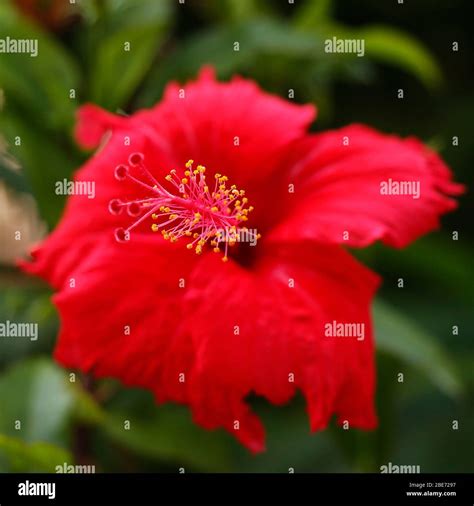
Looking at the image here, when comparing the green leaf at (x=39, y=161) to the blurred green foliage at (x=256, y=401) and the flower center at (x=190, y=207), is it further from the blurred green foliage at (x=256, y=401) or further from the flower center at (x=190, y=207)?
the flower center at (x=190, y=207)

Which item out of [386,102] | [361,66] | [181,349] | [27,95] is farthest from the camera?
[386,102]

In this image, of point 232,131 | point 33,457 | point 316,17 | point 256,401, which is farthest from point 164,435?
point 316,17

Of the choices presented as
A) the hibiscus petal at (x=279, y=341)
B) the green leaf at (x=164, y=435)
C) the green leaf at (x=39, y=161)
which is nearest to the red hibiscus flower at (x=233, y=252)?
the hibiscus petal at (x=279, y=341)

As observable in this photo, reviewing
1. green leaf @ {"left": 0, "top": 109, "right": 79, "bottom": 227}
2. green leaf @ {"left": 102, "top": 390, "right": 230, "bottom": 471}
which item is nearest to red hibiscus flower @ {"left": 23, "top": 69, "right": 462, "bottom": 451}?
green leaf @ {"left": 0, "top": 109, "right": 79, "bottom": 227}

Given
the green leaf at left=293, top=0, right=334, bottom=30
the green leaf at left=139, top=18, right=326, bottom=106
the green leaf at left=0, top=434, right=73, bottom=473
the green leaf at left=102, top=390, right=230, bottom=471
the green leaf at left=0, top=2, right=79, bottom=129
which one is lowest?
the green leaf at left=0, top=434, right=73, bottom=473

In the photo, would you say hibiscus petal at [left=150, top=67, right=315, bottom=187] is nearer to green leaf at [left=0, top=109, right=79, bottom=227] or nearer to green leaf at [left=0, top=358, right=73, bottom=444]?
green leaf at [left=0, top=109, right=79, bottom=227]

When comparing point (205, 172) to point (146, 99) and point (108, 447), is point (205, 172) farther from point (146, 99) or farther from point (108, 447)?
point (108, 447)

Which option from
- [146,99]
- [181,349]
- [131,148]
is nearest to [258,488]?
[181,349]
